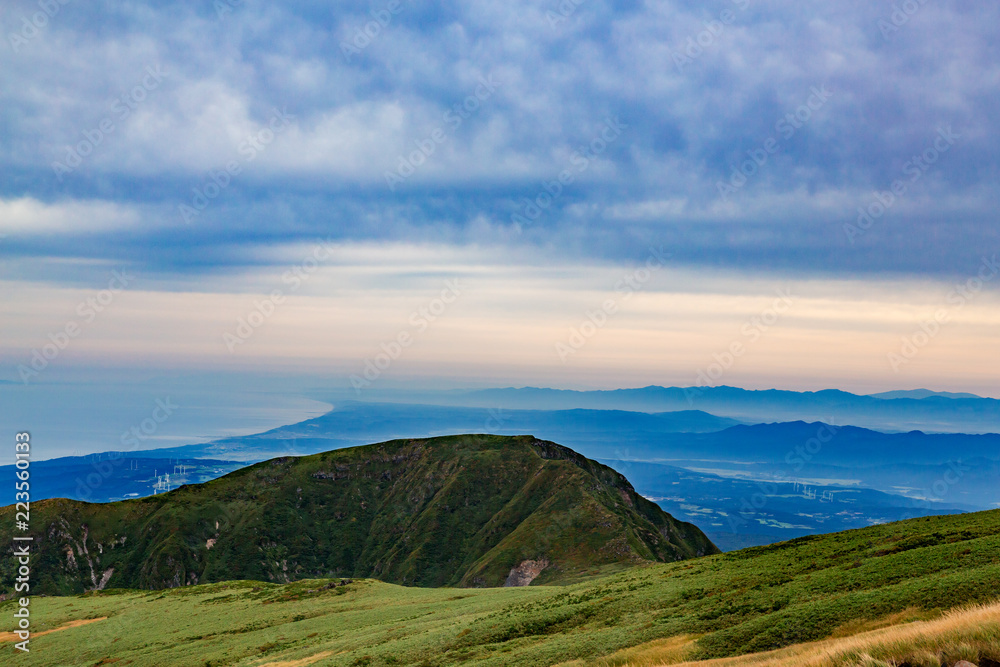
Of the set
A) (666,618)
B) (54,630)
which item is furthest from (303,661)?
(54,630)

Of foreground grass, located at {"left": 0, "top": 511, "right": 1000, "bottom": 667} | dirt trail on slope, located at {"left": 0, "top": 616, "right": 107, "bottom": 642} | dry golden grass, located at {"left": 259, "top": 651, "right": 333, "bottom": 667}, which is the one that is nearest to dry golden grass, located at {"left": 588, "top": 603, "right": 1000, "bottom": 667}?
foreground grass, located at {"left": 0, "top": 511, "right": 1000, "bottom": 667}

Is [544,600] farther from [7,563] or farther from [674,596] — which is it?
[7,563]

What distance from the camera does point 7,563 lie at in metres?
180

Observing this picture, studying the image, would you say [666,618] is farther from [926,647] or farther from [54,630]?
[54,630]

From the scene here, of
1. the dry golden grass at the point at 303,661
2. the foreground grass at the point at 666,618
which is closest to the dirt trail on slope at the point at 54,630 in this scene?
the foreground grass at the point at 666,618

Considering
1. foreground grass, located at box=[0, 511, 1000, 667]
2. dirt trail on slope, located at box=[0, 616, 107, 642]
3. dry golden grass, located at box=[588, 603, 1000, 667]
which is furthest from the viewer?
dirt trail on slope, located at box=[0, 616, 107, 642]

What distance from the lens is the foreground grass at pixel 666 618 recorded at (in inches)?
1042

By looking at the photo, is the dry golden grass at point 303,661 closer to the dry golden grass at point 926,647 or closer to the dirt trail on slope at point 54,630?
the dry golden grass at point 926,647

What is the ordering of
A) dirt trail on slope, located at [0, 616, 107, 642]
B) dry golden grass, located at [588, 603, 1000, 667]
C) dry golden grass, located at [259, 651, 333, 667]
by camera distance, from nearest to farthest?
dry golden grass, located at [588, 603, 1000, 667] → dry golden grass, located at [259, 651, 333, 667] → dirt trail on slope, located at [0, 616, 107, 642]

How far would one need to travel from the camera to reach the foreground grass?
2648cm

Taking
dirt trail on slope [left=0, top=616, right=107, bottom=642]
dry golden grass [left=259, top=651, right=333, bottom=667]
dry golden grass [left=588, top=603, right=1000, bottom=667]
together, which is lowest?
dirt trail on slope [left=0, top=616, right=107, bottom=642]

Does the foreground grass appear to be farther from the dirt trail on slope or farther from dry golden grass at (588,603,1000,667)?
the dirt trail on slope

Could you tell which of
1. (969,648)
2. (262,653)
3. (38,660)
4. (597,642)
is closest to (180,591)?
(38,660)

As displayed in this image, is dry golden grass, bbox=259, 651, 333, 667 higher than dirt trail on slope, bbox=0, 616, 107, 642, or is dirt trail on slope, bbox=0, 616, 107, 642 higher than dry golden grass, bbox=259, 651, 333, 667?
dry golden grass, bbox=259, 651, 333, 667
